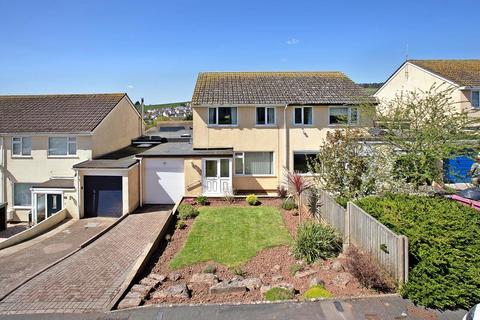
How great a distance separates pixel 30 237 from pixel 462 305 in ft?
66.0

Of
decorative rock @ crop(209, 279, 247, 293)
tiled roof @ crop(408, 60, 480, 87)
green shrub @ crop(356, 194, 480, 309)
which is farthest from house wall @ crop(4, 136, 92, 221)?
tiled roof @ crop(408, 60, 480, 87)

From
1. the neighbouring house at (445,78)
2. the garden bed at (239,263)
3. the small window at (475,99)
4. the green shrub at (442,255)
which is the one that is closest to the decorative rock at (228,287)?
the garden bed at (239,263)

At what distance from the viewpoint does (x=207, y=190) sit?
69.8ft

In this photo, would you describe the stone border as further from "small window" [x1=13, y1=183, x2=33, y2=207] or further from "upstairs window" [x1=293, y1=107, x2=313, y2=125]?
"small window" [x1=13, y1=183, x2=33, y2=207]

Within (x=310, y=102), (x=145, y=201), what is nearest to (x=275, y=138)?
(x=310, y=102)

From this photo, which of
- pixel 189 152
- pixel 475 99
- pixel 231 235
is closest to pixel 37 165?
pixel 189 152

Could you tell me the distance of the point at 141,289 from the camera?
9.70 meters

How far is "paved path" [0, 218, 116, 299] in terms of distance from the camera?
12445mm

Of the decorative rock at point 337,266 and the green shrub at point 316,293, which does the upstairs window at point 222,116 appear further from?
the green shrub at point 316,293

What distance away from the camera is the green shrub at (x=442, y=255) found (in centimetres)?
781

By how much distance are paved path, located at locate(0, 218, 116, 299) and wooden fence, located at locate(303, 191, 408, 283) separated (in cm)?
1161

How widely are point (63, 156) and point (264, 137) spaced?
47.3 ft

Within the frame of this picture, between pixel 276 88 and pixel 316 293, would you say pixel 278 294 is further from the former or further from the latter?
pixel 276 88

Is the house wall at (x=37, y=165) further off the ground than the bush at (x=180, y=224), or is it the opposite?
the house wall at (x=37, y=165)
